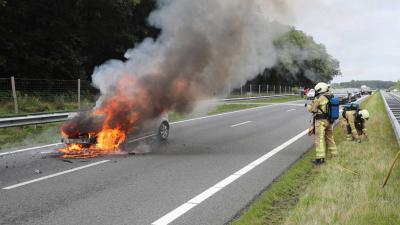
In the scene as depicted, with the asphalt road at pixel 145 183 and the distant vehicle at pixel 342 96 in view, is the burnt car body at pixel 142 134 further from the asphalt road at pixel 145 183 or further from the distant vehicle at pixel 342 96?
the distant vehicle at pixel 342 96

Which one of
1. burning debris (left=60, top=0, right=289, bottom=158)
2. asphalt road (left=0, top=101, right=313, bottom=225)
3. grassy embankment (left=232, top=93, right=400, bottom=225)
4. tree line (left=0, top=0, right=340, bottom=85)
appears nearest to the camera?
grassy embankment (left=232, top=93, right=400, bottom=225)

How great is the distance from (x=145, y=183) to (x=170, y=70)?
5.31 meters

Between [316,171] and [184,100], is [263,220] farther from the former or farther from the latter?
[184,100]

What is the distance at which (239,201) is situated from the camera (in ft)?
20.0

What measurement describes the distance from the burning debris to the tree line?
8.72 m

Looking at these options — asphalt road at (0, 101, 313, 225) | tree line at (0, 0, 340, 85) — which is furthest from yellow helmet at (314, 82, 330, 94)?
tree line at (0, 0, 340, 85)

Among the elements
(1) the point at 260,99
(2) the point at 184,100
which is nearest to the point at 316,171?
(2) the point at 184,100

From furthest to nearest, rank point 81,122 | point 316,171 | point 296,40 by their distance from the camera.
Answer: point 296,40
point 81,122
point 316,171

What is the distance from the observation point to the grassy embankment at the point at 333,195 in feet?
17.2

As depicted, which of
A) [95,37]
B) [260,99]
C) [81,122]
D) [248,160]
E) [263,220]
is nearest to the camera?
[263,220]

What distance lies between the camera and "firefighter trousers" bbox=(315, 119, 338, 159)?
9117mm

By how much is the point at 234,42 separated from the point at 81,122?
17.7 ft

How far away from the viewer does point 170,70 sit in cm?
1190

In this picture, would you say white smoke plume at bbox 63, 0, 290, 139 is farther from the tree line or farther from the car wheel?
the tree line
